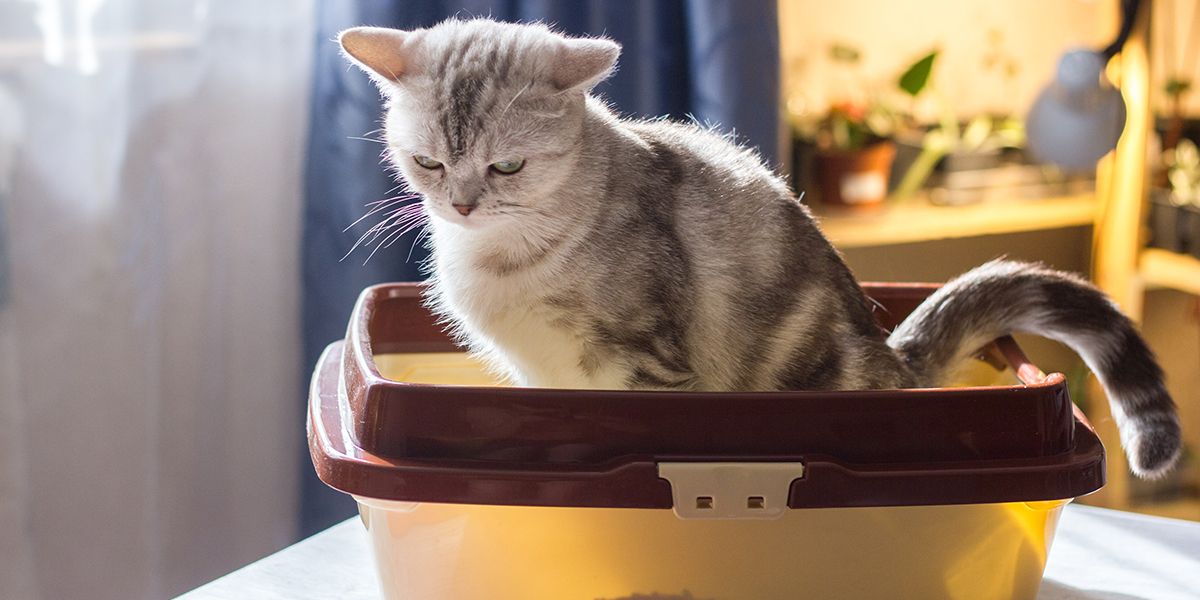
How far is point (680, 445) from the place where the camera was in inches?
23.5

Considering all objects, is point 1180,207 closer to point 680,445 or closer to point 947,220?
point 947,220

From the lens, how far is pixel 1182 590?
2.59ft

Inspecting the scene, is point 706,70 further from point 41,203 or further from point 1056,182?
point 1056,182

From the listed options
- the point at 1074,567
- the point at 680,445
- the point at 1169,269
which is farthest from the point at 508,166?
the point at 1169,269

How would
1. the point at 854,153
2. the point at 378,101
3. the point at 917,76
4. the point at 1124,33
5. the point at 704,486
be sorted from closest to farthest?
the point at 704,486 < the point at 378,101 < the point at 1124,33 < the point at 854,153 < the point at 917,76

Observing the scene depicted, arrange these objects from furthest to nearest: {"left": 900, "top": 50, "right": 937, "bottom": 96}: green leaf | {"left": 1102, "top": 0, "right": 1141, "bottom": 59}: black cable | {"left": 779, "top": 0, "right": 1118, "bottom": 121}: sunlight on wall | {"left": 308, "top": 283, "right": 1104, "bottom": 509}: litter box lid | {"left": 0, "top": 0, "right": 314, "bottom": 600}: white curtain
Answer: {"left": 779, "top": 0, "right": 1118, "bottom": 121}: sunlight on wall, {"left": 900, "top": 50, "right": 937, "bottom": 96}: green leaf, {"left": 1102, "top": 0, "right": 1141, "bottom": 59}: black cable, {"left": 0, "top": 0, "right": 314, "bottom": 600}: white curtain, {"left": 308, "top": 283, "right": 1104, "bottom": 509}: litter box lid

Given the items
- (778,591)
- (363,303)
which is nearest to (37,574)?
(363,303)

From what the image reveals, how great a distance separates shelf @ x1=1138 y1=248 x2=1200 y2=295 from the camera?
1.91m

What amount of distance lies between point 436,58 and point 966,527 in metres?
0.55

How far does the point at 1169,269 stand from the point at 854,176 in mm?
718

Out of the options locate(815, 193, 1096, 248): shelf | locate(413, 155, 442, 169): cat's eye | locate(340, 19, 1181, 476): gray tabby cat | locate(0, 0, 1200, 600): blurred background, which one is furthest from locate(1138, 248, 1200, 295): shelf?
locate(413, 155, 442, 169): cat's eye

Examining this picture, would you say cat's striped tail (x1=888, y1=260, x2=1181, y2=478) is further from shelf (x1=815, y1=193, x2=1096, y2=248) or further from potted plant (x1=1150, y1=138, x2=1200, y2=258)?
potted plant (x1=1150, y1=138, x2=1200, y2=258)

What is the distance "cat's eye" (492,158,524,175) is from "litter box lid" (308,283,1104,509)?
0.22 m

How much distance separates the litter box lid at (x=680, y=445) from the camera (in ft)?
1.92
